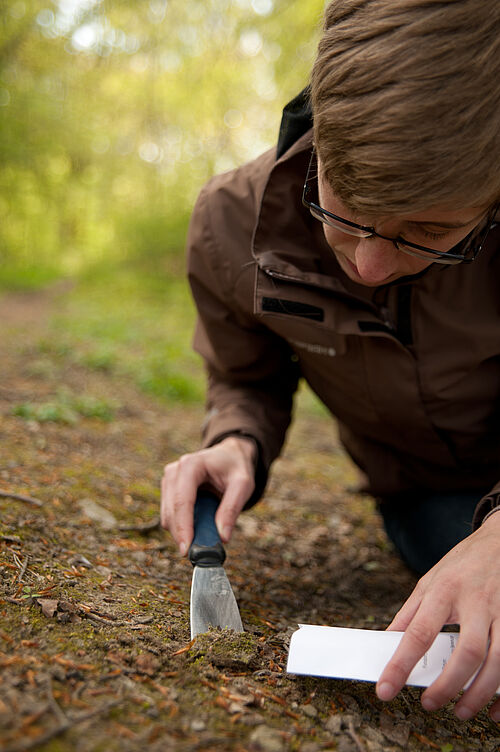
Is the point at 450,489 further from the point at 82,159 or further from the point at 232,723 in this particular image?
the point at 82,159

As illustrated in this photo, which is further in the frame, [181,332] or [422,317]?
[181,332]

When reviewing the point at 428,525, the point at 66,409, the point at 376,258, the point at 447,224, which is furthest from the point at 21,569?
the point at 66,409

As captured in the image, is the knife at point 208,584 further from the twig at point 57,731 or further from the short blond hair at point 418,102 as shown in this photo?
the short blond hair at point 418,102

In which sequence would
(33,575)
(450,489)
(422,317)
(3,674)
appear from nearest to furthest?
1. (3,674)
2. (33,575)
3. (422,317)
4. (450,489)

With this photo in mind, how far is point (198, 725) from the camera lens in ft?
3.62

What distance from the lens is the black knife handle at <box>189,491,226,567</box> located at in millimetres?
1681

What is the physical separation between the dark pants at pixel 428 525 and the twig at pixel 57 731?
4.82ft

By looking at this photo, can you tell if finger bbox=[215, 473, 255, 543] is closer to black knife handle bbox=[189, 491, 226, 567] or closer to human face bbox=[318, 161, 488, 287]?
black knife handle bbox=[189, 491, 226, 567]

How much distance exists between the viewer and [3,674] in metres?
1.11

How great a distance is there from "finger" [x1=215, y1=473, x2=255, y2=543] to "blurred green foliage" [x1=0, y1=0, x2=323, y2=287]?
9.80 m

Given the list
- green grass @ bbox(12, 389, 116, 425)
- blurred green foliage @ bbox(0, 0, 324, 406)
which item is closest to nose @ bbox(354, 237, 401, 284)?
green grass @ bbox(12, 389, 116, 425)

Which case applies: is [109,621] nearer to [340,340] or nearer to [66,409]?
[340,340]

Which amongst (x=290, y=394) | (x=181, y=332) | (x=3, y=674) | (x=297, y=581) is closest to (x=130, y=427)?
(x=290, y=394)

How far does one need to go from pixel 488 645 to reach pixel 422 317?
0.97 metres
